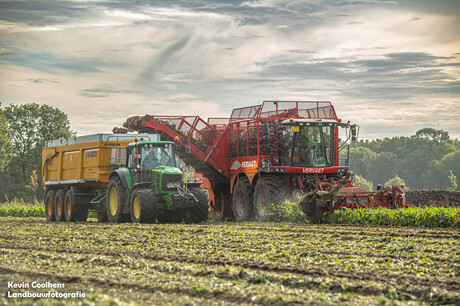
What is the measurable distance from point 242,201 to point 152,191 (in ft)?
15.3

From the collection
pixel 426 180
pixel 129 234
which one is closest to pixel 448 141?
pixel 426 180

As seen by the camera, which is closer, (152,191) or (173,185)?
(152,191)

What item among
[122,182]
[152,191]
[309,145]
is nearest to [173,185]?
[152,191]

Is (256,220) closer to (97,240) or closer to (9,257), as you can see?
(97,240)

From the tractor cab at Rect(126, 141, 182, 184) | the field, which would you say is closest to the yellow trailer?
the tractor cab at Rect(126, 141, 182, 184)

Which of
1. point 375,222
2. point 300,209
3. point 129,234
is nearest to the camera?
point 129,234

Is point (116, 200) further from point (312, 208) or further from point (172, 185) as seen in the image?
point (312, 208)

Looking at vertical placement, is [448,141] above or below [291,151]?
above

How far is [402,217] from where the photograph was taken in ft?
56.6

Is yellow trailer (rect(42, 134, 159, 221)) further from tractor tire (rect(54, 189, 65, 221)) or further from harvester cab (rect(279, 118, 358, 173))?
harvester cab (rect(279, 118, 358, 173))

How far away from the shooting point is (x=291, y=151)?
20.7 metres

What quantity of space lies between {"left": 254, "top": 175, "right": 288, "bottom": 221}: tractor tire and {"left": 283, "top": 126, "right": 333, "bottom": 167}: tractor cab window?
2.94ft

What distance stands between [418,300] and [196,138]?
1672cm

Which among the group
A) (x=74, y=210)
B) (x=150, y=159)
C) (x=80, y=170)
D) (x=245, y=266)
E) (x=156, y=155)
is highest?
(x=156, y=155)
